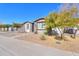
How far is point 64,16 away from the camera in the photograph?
9211mm

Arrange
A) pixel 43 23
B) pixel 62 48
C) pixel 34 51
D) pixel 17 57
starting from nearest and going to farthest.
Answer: pixel 17 57 < pixel 34 51 < pixel 62 48 < pixel 43 23

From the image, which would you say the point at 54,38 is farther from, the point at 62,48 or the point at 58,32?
the point at 62,48

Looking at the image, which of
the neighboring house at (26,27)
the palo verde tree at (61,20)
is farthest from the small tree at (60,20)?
the neighboring house at (26,27)

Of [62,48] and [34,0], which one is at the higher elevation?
[34,0]

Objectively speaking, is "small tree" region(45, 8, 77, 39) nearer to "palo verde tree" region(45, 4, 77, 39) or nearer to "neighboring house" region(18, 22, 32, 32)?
"palo verde tree" region(45, 4, 77, 39)

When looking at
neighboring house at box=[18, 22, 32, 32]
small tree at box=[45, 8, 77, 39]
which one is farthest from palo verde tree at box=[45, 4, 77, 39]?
neighboring house at box=[18, 22, 32, 32]

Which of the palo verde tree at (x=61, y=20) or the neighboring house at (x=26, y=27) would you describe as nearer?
the palo verde tree at (x=61, y=20)

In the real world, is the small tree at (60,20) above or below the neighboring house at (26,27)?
above

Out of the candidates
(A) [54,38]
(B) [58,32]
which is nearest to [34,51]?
(A) [54,38]

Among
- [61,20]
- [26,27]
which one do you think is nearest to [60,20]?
[61,20]

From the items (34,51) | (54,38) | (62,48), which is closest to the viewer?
(34,51)

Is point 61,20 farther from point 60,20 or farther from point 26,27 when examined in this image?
point 26,27

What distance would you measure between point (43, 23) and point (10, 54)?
3448 millimetres

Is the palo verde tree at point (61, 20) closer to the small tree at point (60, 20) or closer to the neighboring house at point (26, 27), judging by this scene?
the small tree at point (60, 20)
